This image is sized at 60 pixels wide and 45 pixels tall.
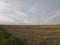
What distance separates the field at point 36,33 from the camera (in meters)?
1.45

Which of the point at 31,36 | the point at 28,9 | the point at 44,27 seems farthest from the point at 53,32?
the point at 28,9

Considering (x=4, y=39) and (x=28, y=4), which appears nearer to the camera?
(x=4, y=39)

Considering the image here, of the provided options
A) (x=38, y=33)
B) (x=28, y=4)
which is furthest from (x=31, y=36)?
(x=28, y=4)

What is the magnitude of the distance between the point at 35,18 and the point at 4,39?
343 mm

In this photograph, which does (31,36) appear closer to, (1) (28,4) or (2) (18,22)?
(2) (18,22)

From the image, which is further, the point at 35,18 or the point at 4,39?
the point at 35,18

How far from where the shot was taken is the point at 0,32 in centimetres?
146

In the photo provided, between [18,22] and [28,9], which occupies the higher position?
[28,9]

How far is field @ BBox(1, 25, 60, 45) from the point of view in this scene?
56.9 inches

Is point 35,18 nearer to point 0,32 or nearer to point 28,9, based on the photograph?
point 28,9

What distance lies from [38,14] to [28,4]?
0.13 m

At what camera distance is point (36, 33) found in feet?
4.91

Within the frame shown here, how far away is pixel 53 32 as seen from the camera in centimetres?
148

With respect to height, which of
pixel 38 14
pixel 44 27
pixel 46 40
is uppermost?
pixel 38 14
